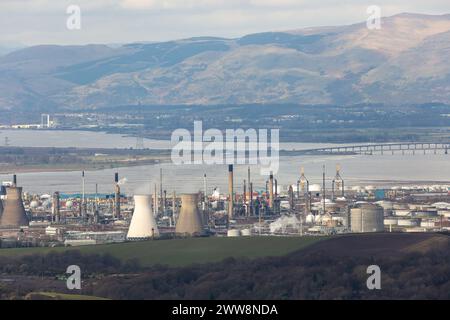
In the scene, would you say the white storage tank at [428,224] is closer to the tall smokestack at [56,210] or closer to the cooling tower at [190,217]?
the cooling tower at [190,217]

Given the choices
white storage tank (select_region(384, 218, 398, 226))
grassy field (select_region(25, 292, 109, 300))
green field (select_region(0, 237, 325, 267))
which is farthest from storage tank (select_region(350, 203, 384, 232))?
grassy field (select_region(25, 292, 109, 300))

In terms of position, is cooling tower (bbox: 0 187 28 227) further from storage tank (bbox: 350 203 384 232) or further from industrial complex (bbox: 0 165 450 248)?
storage tank (bbox: 350 203 384 232)

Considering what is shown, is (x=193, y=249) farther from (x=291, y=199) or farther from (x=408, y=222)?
(x=291, y=199)

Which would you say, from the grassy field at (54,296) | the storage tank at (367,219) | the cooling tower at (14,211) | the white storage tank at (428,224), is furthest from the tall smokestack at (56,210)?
the grassy field at (54,296)

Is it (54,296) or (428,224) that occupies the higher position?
(428,224)

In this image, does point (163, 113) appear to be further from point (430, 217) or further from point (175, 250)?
point (175, 250)

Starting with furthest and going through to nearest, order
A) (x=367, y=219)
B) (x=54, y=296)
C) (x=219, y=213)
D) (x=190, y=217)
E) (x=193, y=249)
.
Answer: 1. (x=219, y=213)
2. (x=367, y=219)
3. (x=190, y=217)
4. (x=193, y=249)
5. (x=54, y=296)

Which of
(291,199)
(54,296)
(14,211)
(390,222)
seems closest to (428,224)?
(390,222)
